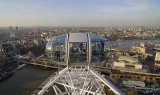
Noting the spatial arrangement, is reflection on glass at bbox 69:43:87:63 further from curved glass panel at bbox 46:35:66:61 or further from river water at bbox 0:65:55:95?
river water at bbox 0:65:55:95

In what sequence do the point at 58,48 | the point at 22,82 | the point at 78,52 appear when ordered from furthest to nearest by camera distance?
the point at 22,82, the point at 58,48, the point at 78,52

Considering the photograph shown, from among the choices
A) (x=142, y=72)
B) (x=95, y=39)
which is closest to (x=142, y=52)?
(x=142, y=72)

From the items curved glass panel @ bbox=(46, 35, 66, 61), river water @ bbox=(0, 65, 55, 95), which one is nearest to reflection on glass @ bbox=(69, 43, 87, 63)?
curved glass panel @ bbox=(46, 35, 66, 61)

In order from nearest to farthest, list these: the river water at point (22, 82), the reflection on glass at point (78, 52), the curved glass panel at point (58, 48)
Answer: the reflection on glass at point (78, 52) < the curved glass panel at point (58, 48) < the river water at point (22, 82)

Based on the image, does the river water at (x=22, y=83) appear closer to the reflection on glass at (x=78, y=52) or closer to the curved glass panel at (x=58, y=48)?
the curved glass panel at (x=58, y=48)

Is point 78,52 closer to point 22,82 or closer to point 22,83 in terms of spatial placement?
point 22,83

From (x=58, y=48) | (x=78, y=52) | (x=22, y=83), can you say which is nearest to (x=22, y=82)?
(x=22, y=83)

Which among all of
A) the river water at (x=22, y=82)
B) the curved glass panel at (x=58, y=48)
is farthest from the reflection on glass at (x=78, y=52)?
the river water at (x=22, y=82)

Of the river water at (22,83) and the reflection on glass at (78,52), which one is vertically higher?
the reflection on glass at (78,52)
